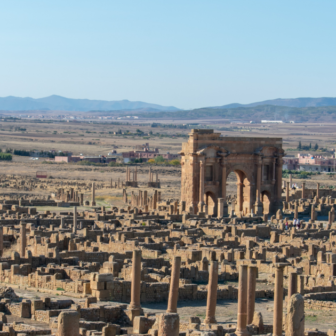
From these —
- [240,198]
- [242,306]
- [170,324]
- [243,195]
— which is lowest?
[240,198]

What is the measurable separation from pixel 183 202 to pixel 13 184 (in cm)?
2612

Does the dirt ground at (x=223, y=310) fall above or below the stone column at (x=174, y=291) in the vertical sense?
below

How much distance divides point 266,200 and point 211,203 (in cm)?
363

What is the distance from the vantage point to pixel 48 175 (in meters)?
83.3

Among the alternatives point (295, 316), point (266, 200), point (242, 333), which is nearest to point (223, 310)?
point (242, 333)

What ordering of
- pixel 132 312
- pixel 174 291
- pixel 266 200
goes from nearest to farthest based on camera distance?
pixel 174 291 < pixel 132 312 < pixel 266 200

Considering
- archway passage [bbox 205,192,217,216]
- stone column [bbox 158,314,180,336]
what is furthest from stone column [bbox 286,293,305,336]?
archway passage [bbox 205,192,217,216]

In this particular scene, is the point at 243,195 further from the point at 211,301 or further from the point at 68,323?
the point at 68,323

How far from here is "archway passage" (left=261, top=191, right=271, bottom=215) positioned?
5228 cm

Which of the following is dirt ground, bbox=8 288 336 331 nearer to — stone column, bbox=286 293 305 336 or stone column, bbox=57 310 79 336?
stone column, bbox=57 310 79 336

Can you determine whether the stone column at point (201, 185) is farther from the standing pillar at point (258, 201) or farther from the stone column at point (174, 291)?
the stone column at point (174, 291)

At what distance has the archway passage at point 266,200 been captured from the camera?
5228cm

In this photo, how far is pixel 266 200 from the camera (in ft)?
172

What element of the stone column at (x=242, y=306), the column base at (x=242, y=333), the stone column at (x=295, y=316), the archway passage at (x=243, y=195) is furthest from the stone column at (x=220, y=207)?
the stone column at (x=295, y=316)
